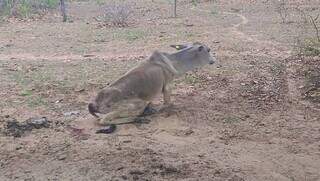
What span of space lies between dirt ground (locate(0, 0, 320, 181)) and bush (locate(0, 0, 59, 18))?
3490mm

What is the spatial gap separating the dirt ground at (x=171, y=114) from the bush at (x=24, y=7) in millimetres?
3490

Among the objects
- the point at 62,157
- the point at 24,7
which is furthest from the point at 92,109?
the point at 24,7

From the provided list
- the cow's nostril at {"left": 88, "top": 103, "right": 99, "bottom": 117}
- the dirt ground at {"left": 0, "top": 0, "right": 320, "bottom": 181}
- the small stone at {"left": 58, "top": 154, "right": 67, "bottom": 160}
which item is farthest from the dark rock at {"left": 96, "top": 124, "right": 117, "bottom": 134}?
the small stone at {"left": 58, "top": 154, "right": 67, "bottom": 160}

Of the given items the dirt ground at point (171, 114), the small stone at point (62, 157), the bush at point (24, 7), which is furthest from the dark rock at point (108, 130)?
the bush at point (24, 7)

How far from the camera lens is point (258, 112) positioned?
654 centimetres

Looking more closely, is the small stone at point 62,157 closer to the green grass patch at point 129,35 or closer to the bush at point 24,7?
the green grass patch at point 129,35

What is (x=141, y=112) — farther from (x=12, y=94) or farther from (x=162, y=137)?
(x=12, y=94)

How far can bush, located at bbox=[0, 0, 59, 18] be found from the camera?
15406 mm

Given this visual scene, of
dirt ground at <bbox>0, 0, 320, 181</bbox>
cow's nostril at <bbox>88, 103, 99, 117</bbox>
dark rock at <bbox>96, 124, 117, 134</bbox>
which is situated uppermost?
cow's nostril at <bbox>88, 103, 99, 117</bbox>

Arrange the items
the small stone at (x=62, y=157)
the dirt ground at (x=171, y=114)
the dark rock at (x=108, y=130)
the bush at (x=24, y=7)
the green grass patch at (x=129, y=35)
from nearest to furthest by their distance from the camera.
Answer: the dirt ground at (x=171, y=114) < the small stone at (x=62, y=157) < the dark rock at (x=108, y=130) < the green grass patch at (x=129, y=35) < the bush at (x=24, y=7)

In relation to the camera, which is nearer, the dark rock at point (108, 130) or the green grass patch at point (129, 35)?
the dark rock at point (108, 130)

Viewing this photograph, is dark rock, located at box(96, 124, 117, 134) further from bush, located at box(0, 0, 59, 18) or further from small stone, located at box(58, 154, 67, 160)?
bush, located at box(0, 0, 59, 18)

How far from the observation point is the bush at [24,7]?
15406 millimetres

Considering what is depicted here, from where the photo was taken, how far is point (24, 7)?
15648 mm
